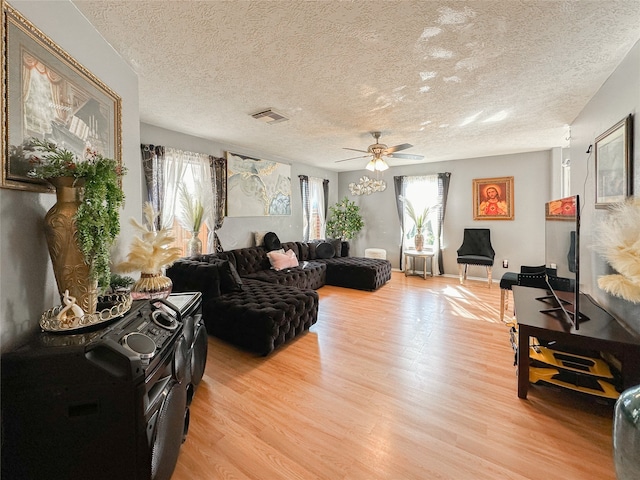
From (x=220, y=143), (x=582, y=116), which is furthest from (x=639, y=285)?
(x=220, y=143)

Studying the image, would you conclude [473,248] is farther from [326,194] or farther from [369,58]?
[369,58]

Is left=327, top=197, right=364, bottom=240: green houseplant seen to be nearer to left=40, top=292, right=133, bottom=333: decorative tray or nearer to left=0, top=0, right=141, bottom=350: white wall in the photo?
left=0, top=0, right=141, bottom=350: white wall

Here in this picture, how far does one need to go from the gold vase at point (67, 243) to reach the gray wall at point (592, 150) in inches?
127

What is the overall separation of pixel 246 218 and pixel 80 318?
3.61m

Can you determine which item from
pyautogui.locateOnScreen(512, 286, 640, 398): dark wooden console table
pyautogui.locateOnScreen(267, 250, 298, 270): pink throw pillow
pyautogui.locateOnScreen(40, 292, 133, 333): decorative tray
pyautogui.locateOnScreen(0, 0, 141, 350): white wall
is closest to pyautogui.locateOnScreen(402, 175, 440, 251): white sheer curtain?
pyautogui.locateOnScreen(267, 250, 298, 270): pink throw pillow

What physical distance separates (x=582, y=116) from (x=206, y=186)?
15.5 feet

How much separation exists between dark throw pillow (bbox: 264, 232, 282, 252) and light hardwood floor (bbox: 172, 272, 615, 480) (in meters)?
2.15

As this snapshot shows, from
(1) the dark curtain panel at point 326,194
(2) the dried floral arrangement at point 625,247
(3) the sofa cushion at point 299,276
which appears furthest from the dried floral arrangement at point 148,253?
(1) the dark curtain panel at point 326,194

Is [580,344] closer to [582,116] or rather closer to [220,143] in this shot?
[582,116]

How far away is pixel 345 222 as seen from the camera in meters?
6.38

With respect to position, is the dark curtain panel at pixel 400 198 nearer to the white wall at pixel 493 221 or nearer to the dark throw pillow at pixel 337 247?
the white wall at pixel 493 221

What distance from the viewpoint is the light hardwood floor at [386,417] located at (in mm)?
1395

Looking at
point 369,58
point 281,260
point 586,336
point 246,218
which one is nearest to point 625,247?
point 586,336

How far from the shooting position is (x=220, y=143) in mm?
4117
